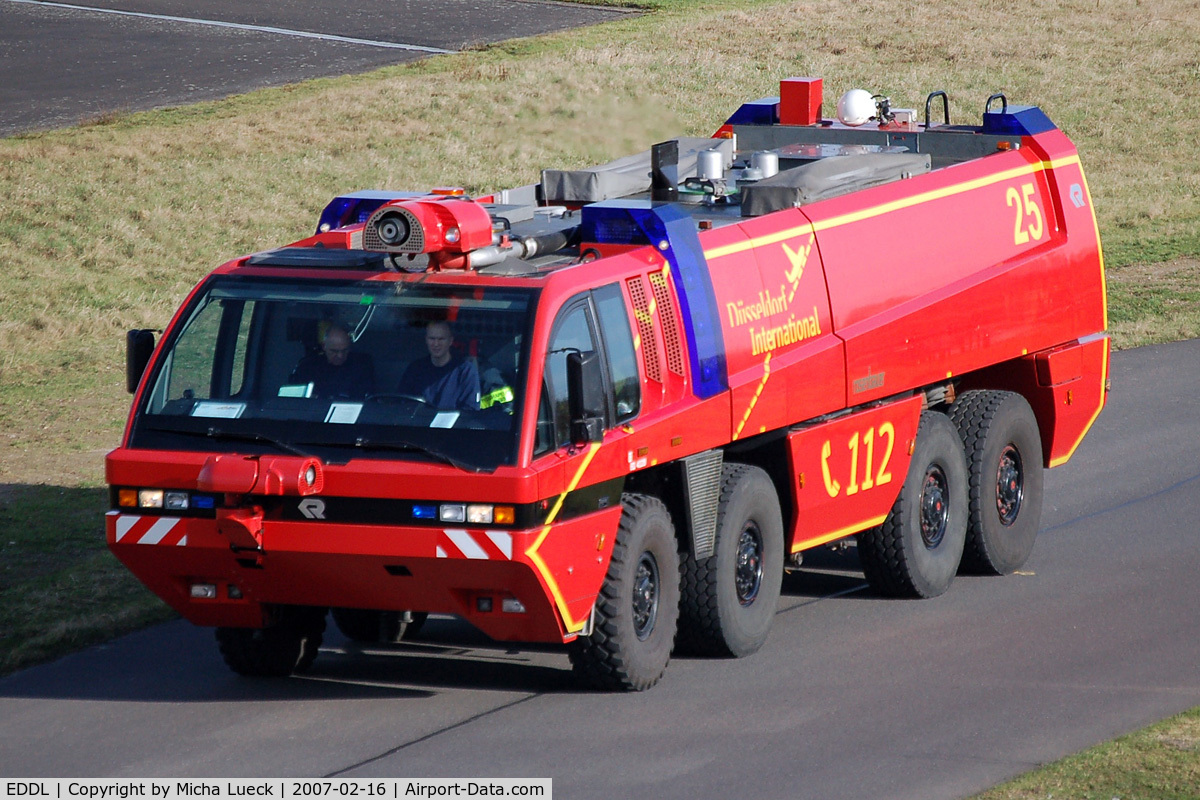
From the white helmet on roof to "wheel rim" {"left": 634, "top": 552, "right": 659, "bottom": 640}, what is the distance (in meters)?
5.92

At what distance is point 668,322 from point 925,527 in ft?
10.4

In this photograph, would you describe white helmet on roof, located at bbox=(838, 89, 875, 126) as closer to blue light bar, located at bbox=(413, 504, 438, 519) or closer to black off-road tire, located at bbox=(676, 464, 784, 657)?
black off-road tire, located at bbox=(676, 464, 784, 657)

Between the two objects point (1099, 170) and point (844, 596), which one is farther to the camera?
point (1099, 170)

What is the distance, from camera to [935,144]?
14102 mm

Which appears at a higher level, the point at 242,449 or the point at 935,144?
the point at 935,144

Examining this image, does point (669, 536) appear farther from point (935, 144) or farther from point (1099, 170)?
point (1099, 170)

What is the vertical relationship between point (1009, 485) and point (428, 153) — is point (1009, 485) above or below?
below

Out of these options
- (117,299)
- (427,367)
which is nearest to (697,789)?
(427,367)

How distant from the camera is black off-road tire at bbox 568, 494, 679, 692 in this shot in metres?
9.58

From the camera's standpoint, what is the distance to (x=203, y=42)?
3519 centimetres

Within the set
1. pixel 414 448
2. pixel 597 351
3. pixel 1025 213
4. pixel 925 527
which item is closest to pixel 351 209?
pixel 597 351

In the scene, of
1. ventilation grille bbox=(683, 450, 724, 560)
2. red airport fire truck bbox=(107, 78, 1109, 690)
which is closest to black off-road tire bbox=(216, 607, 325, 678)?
red airport fire truck bbox=(107, 78, 1109, 690)

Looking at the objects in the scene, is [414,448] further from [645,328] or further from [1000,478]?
[1000,478]

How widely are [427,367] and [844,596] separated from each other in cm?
420
